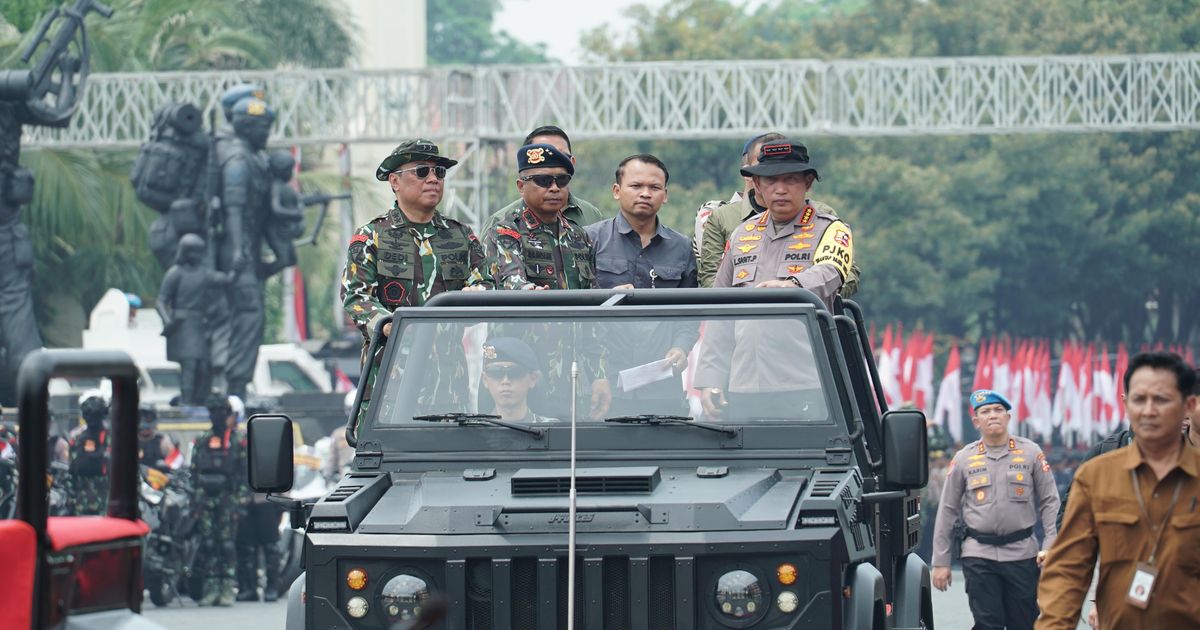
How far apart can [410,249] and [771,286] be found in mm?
1670

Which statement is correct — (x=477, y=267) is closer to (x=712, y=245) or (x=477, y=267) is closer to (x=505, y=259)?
(x=505, y=259)

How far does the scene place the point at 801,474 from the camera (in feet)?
26.0

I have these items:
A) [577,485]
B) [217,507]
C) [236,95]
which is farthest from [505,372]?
[236,95]

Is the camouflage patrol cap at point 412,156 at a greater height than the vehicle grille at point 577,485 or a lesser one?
greater

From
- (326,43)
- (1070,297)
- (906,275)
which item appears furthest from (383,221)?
(1070,297)

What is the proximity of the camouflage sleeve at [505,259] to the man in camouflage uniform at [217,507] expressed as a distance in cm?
1107

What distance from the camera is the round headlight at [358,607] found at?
7395mm

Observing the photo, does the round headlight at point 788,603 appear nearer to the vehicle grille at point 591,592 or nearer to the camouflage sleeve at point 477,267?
the vehicle grille at point 591,592

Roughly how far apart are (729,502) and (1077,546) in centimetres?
118

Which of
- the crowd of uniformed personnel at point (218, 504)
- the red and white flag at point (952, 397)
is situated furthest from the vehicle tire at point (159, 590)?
the red and white flag at point (952, 397)

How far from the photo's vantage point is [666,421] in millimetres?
8062

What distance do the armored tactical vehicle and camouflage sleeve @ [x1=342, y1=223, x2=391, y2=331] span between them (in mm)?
498

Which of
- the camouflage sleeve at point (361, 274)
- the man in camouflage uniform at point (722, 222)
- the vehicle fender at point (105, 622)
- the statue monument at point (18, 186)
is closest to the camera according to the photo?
the vehicle fender at point (105, 622)

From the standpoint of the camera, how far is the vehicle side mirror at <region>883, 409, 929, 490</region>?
7816mm
